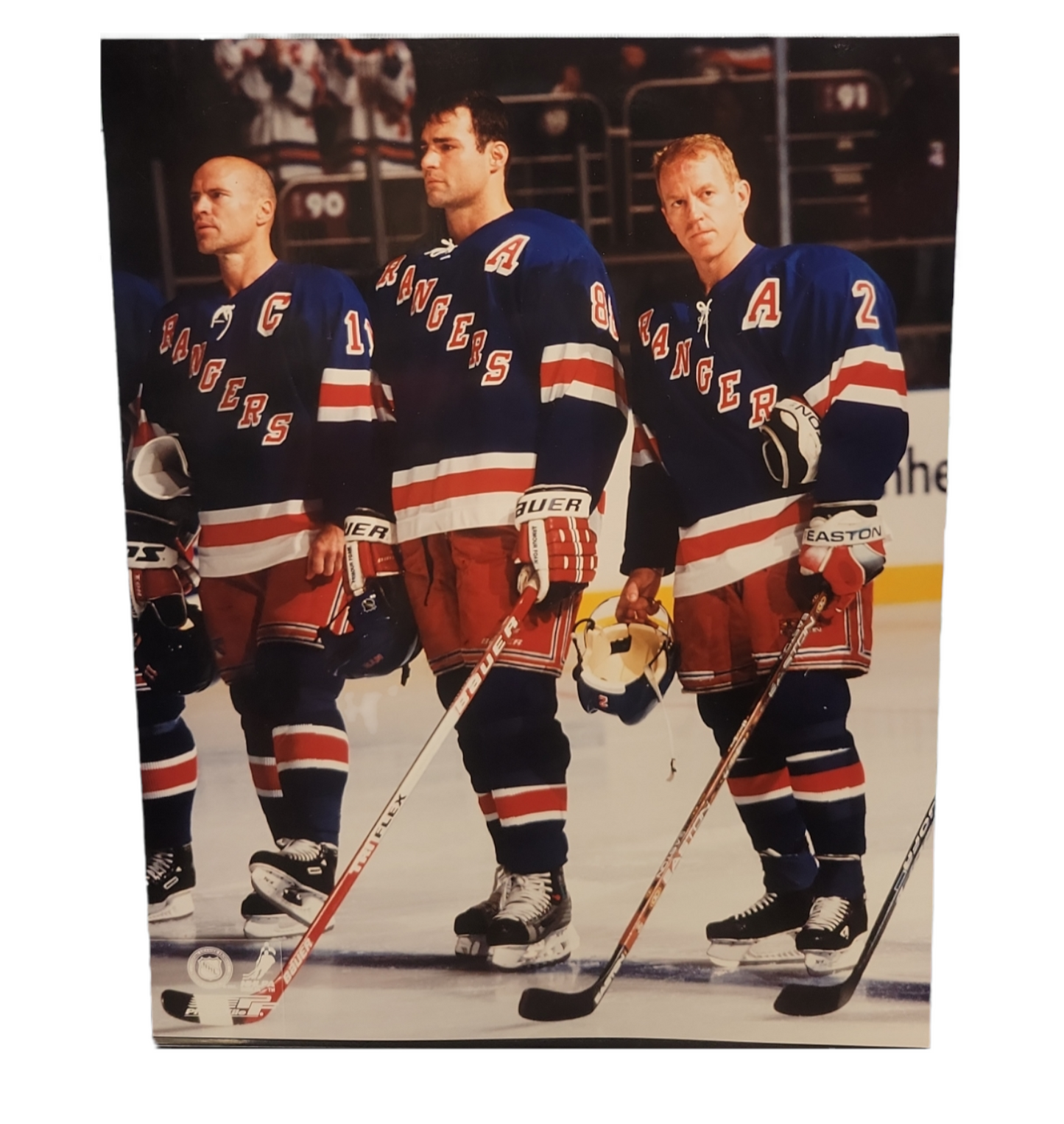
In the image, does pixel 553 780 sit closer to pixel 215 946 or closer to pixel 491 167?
pixel 215 946

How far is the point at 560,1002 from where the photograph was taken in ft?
8.43

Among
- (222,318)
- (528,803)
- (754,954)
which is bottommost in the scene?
(754,954)

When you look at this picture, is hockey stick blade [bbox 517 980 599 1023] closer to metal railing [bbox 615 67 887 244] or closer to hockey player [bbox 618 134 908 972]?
hockey player [bbox 618 134 908 972]

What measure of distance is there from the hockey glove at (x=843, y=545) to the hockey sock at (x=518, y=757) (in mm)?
604

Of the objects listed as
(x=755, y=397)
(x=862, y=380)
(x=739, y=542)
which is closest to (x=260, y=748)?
(x=739, y=542)

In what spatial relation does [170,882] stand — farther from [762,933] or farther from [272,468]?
[762,933]

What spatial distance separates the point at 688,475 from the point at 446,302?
609 millimetres

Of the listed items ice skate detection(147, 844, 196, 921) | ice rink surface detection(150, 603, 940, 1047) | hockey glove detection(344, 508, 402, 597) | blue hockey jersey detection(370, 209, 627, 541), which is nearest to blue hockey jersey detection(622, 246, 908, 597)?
blue hockey jersey detection(370, 209, 627, 541)

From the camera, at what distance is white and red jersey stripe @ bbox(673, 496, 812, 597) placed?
2.41m

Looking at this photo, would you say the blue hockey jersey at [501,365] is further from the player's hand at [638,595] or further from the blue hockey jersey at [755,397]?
the player's hand at [638,595]

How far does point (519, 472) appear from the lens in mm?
2406

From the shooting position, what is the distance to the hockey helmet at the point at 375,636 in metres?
2.47

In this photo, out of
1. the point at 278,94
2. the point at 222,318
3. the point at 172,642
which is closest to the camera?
the point at 278,94

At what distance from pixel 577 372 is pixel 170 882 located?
56.2 inches
